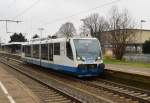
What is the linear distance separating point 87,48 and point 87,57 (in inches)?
26.8

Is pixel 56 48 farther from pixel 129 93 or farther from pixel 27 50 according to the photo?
pixel 27 50

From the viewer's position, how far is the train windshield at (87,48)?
22906 millimetres

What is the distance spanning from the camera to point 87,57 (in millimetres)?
22953

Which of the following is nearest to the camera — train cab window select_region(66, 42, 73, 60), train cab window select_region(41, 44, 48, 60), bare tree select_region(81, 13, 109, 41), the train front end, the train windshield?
the train front end

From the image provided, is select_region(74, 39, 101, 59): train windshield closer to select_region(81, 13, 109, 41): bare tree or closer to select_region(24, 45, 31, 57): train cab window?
select_region(24, 45, 31, 57): train cab window

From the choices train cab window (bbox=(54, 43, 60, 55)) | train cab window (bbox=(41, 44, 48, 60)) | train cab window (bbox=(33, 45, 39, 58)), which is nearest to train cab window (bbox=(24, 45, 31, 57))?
train cab window (bbox=(33, 45, 39, 58))

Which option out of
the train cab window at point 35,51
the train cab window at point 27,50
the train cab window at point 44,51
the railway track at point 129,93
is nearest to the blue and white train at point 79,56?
the railway track at point 129,93

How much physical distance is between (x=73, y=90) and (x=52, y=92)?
1310mm

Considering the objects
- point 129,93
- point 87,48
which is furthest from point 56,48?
point 129,93

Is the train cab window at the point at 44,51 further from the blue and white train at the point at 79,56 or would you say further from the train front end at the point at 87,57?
the train front end at the point at 87,57

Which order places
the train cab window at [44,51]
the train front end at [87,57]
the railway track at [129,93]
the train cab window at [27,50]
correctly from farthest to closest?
the train cab window at [27,50], the train cab window at [44,51], the train front end at [87,57], the railway track at [129,93]

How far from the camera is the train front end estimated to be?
22.6 meters

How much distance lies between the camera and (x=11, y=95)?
596 inches

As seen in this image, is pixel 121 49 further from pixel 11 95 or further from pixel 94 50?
pixel 11 95
